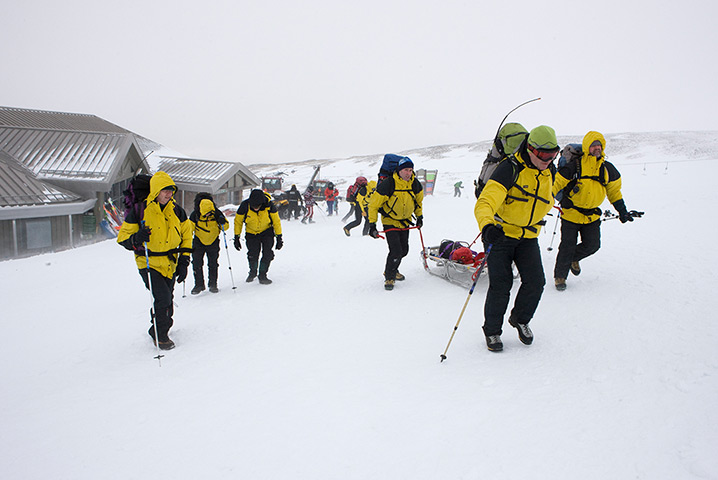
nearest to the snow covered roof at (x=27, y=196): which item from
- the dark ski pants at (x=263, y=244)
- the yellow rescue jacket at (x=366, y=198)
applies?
the yellow rescue jacket at (x=366, y=198)

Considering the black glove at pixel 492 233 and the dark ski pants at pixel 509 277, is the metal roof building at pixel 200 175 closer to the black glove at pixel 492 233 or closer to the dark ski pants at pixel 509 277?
the dark ski pants at pixel 509 277

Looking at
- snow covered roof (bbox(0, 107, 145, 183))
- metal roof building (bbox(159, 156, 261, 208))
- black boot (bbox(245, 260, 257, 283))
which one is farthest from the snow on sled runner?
metal roof building (bbox(159, 156, 261, 208))

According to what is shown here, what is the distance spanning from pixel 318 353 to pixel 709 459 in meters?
3.18

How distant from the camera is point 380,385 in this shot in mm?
3480

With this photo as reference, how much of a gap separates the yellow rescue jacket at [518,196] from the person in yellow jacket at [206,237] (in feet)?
18.1

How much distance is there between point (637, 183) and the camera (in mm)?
20359

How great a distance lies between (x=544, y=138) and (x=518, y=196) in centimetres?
56

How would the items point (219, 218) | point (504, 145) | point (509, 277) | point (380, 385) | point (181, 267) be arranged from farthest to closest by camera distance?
point (219, 218) < point (181, 267) < point (504, 145) < point (509, 277) < point (380, 385)

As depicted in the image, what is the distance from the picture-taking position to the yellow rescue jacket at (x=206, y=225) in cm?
771

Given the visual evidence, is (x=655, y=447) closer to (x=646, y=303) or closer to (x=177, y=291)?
(x=646, y=303)

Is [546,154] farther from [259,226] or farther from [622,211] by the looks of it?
[259,226]

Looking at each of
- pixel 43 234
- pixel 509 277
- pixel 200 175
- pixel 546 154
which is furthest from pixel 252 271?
pixel 200 175

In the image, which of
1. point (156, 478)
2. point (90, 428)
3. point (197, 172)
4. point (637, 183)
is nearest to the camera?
point (156, 478)

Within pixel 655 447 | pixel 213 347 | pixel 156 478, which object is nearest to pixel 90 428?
pixel 156 478
